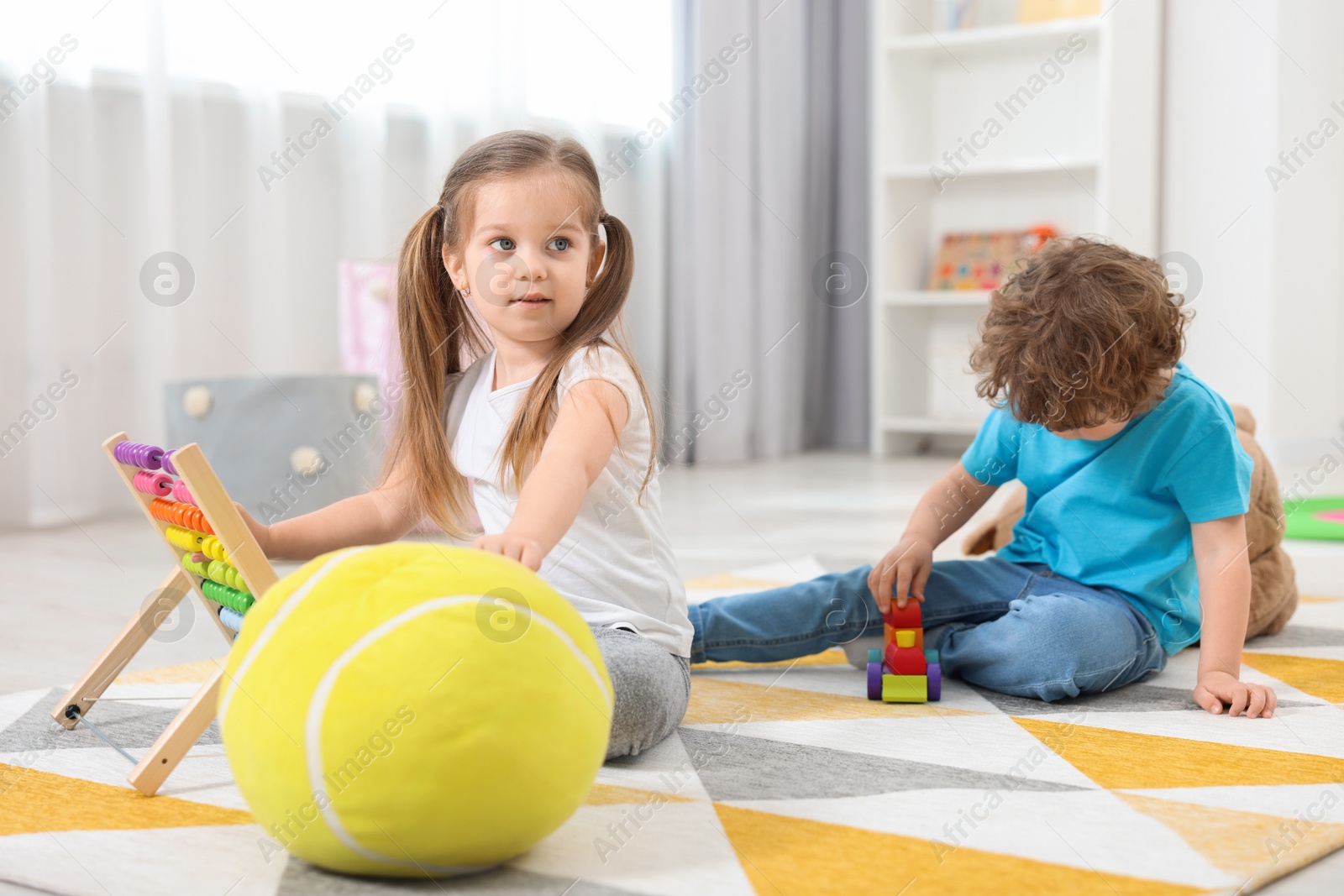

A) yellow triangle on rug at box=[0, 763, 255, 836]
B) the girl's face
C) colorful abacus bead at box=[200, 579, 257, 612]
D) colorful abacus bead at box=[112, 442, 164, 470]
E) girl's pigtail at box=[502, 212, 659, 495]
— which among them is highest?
the girl's face

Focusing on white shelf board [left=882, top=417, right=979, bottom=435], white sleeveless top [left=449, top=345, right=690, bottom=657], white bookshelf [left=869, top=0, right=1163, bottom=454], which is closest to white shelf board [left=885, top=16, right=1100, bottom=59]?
white bookshelf [left=869, top=0, right=1163, bottom=454]

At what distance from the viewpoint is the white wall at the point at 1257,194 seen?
3.40 meters

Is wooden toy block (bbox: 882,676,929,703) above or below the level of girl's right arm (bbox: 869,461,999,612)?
below

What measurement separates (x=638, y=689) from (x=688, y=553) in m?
1.15

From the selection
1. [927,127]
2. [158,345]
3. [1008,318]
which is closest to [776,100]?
[927,127]

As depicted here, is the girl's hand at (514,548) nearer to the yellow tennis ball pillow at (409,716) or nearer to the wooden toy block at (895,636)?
the yellow tennis ball pillow at (409,716)

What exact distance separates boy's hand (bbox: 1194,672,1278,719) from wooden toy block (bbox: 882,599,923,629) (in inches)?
10.4

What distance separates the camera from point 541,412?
1087 mm

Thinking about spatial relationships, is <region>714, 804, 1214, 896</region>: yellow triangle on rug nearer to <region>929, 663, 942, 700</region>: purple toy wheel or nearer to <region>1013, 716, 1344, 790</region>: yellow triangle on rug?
<region>1013, 716, 1344, 790</region>: yellow triangle on rug

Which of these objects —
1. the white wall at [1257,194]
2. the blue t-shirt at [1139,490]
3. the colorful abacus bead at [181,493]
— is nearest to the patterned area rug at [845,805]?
the blue t-shirt at [1139,490]

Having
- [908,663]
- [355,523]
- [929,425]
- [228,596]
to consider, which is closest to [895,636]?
[908,663]

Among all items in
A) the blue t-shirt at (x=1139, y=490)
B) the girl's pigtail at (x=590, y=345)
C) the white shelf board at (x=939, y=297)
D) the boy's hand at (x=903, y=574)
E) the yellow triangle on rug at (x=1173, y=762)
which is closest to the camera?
the yellow triangle on rug at (x=1173, y=762)

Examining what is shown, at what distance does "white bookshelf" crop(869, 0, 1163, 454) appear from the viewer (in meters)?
3.54

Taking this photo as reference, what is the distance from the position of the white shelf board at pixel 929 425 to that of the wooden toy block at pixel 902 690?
265 cm
